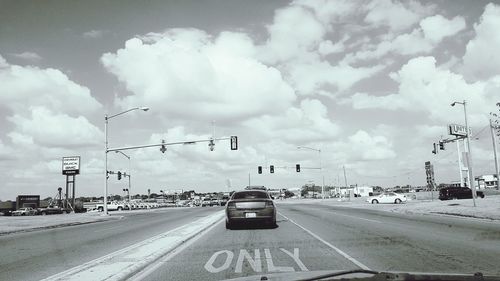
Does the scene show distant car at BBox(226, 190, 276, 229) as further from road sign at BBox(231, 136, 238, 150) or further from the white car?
the white car

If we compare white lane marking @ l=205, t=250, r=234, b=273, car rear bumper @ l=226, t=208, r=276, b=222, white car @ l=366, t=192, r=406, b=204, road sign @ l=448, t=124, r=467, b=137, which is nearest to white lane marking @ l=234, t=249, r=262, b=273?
white lane marking @ l=205, t=250, r=234, b=273

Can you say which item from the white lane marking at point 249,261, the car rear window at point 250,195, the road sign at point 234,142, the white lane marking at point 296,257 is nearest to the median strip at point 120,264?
the white lane marking at point 249,261

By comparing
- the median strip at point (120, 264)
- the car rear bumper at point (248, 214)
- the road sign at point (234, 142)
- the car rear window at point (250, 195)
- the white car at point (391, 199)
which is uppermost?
the road sign at point (234, 142)

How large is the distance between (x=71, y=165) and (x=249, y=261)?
67142 mm

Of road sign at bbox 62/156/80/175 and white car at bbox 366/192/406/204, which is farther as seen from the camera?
road sign at bbox 62/156/80/175

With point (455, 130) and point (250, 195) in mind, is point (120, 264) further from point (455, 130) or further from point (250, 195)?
point (455, 130)

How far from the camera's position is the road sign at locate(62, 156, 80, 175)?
68.6 m

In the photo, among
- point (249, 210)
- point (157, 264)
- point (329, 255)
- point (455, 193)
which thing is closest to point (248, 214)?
point (249, 210)

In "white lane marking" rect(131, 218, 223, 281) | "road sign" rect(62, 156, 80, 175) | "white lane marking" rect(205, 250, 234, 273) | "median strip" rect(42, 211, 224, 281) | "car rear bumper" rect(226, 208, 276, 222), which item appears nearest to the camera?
"median strip" rect(42, 211, 224, 281)

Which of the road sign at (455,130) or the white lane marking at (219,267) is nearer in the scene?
the white lane marking at (219,267)

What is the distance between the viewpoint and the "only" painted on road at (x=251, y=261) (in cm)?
757

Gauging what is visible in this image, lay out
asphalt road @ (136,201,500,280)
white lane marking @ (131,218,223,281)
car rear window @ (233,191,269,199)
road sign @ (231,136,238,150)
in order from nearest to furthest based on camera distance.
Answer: white lane marking @ (131,218,223,281), asphalt road @ (136,201,500,280), car rear window @ (233,191,269,199), road sign @ (231,136,238,150)

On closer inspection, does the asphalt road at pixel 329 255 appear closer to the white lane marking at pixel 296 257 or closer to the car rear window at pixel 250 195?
the white lane marking at pixel 296 257

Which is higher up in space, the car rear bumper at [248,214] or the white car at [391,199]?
the car rear bumper at [248,214]
